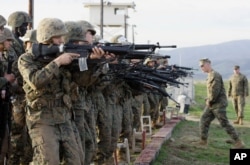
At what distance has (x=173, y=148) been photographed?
12.5 meters

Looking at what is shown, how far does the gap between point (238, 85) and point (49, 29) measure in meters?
13.5

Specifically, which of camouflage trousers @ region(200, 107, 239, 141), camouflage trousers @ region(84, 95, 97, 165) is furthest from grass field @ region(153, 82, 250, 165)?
camouflage trousers @ region(84, 95, 97, 165)

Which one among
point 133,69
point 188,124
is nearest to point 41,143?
point 133,69

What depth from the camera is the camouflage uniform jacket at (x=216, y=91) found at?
41.9 feet

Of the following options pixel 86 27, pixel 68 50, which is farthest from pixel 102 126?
pixel 68 50

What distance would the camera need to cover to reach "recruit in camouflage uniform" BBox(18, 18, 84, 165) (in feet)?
21.0

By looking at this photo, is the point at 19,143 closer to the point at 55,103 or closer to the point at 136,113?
the point at 55,103

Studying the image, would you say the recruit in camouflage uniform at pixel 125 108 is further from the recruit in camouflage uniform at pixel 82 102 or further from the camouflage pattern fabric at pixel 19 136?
the camouflage pattern fabric at pixel 19 136

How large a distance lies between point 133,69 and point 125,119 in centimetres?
180

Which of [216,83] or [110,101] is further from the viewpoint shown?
[216,83]

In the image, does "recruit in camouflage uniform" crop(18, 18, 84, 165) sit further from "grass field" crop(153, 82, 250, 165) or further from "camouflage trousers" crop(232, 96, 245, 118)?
"camouflage trousers" crop(232, 96, 245, 118)

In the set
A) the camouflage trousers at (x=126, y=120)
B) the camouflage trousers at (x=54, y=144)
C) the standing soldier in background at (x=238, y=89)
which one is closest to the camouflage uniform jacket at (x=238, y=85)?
the standing soldier in background at (x=238, y=89)

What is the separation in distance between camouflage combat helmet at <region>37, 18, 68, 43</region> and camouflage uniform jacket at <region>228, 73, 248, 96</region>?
44.0 ft

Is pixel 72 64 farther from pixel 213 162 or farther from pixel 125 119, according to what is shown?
pixel 213 162
